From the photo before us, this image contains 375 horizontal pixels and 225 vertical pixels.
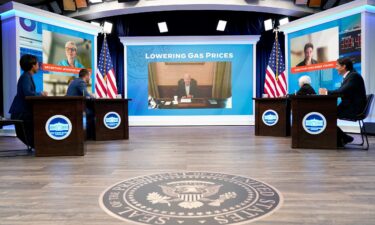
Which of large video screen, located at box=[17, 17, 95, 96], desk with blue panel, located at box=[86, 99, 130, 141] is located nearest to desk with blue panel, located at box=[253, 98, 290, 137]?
desk with blue panel, located at box=[86, 99, 130, 141]

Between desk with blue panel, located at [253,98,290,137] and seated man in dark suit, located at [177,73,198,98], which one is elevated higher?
seated man in dark suit, located at [177,73,198,98]

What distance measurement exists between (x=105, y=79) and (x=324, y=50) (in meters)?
5.68

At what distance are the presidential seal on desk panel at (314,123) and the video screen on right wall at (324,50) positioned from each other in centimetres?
309

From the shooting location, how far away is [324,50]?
7066 mm

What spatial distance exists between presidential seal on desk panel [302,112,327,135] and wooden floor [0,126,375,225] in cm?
34

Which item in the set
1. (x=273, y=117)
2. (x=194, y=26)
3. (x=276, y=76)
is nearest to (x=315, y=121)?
(x=273, y=117)

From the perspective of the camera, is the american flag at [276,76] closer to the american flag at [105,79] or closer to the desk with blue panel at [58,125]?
the american flag at [105,79]

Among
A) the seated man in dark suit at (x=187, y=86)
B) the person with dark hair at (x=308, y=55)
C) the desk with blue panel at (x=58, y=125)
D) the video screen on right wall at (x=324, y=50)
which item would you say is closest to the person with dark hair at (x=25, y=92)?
the desk with blue panel at (x=58, y=125)

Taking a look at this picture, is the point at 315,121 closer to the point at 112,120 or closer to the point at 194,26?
the point at 112,120

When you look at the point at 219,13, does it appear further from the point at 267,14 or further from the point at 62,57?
the point at 62,57

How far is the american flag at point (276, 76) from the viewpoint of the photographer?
7312 millimetres

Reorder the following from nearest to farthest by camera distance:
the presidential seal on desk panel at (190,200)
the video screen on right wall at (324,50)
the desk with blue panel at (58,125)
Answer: the presidential seal on desk panel at (190,200) < the desk with blue panel at (58,125) < the video screen on right wall at (324,50)

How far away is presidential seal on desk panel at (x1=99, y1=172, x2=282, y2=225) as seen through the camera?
65.5 inches

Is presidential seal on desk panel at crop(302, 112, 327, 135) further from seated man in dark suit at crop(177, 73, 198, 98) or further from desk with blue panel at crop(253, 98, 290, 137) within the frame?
seated man in dark suit at crop(177, 73, 198, 98)
